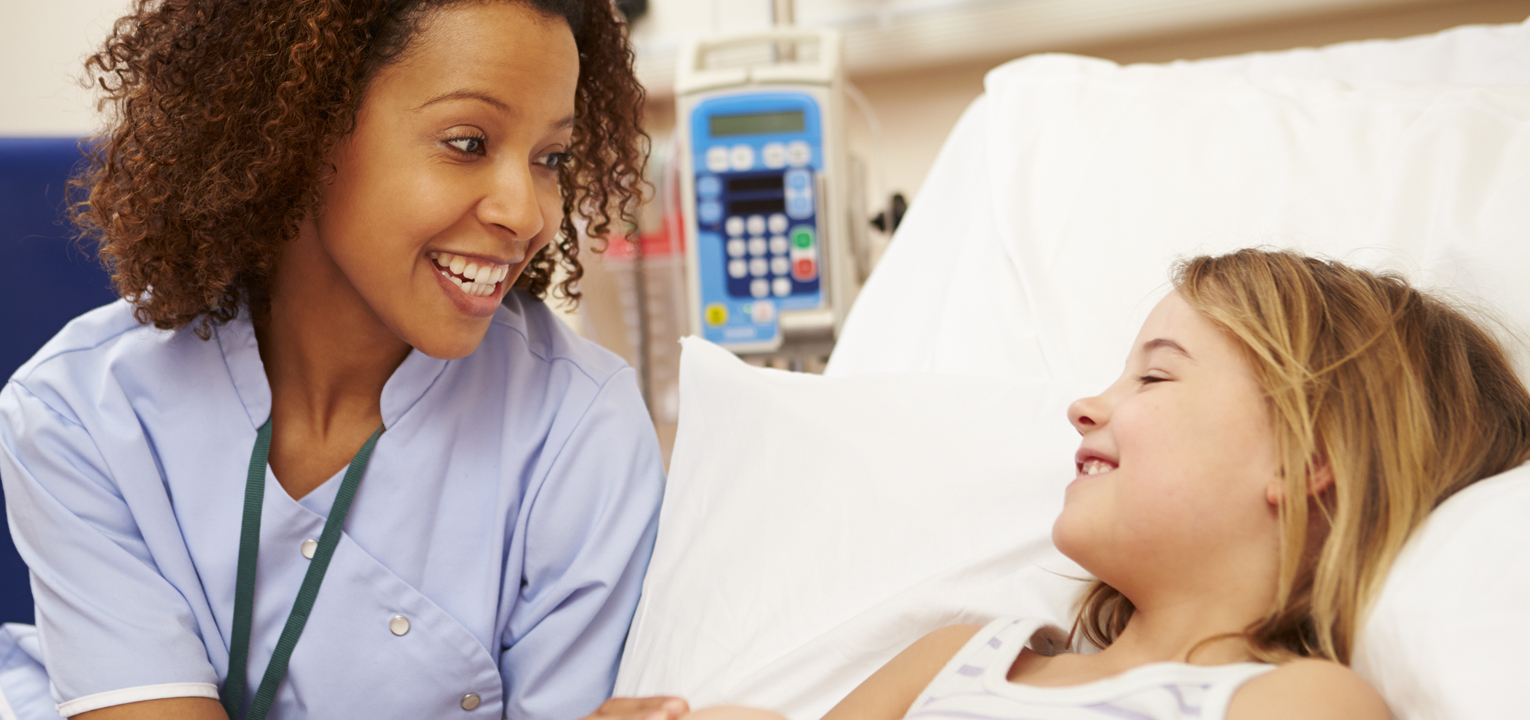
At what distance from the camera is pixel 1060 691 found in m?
0.80

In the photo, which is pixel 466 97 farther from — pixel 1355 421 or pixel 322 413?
pixel 1355 421

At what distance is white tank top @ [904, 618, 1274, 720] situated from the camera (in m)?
0.73

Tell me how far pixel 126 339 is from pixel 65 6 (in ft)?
7.89

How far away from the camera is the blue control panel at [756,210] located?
2.18 metres

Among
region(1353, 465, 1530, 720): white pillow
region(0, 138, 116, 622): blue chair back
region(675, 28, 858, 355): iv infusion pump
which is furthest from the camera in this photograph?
region(675, 28, 858, 355): iv infusion pump

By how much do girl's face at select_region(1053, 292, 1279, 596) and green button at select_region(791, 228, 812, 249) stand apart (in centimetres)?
136

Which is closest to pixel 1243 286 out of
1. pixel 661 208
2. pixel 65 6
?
pixel 661 208

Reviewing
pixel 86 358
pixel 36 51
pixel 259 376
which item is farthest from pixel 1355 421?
pixel 36 51

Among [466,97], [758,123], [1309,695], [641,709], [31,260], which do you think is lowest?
[641,709]

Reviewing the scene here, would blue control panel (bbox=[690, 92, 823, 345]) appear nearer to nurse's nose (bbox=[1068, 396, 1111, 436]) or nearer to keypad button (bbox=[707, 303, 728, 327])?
keypad button (bbox=[707, 303, 728, 327])

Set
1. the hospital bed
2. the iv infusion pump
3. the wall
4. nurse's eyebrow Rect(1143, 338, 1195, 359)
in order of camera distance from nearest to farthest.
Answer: the hospital bed → nurse's eyebrow Rect(1143, 338, 1195, 359) → the iv infusion pump → the wall

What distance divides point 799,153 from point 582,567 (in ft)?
4.39

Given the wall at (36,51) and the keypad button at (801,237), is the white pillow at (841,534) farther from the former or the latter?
the wall at (36,51)

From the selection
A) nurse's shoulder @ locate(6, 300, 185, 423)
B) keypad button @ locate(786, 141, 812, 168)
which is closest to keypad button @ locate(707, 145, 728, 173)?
keypad button @ locate(786, 141, 812, 168)
